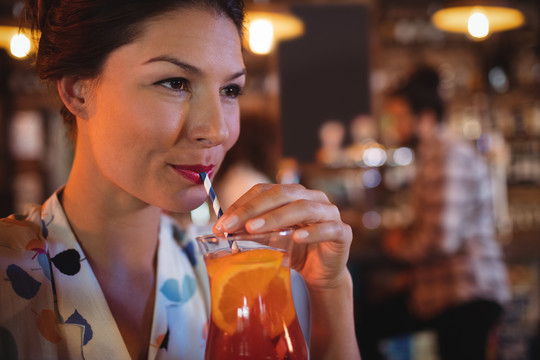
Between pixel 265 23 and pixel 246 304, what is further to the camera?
pixel 265 23

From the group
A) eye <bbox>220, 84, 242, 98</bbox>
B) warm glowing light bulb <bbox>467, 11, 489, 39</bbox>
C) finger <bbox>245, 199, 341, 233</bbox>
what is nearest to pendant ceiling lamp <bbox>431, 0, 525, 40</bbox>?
warm glowing light bulb <bbox>467, 11, 489, 39</bbox>

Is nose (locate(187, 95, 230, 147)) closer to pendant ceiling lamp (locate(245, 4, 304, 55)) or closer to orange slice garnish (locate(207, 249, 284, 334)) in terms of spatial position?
orange slice garnish (locate(207, 249, 284, 334))

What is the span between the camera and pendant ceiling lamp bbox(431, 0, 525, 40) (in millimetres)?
3428

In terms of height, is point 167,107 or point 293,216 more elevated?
point 167,107

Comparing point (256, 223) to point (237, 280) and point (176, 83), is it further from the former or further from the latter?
point (176, 83)

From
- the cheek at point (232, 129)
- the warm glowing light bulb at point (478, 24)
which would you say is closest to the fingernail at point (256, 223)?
the cheek at point (232, 129)

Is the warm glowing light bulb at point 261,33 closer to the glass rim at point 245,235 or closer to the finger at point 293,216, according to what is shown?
the finger at point 293,216

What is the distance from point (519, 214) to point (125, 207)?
5108 mm

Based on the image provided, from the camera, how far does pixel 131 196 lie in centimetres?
127

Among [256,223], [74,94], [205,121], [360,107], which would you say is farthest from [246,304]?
[360,107]

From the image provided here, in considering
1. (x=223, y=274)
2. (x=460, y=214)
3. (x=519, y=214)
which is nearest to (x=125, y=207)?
(x=223, y=274)

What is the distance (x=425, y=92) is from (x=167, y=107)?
10.3ft

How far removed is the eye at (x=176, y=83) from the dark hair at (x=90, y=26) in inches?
4.3

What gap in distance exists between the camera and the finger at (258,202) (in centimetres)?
100
